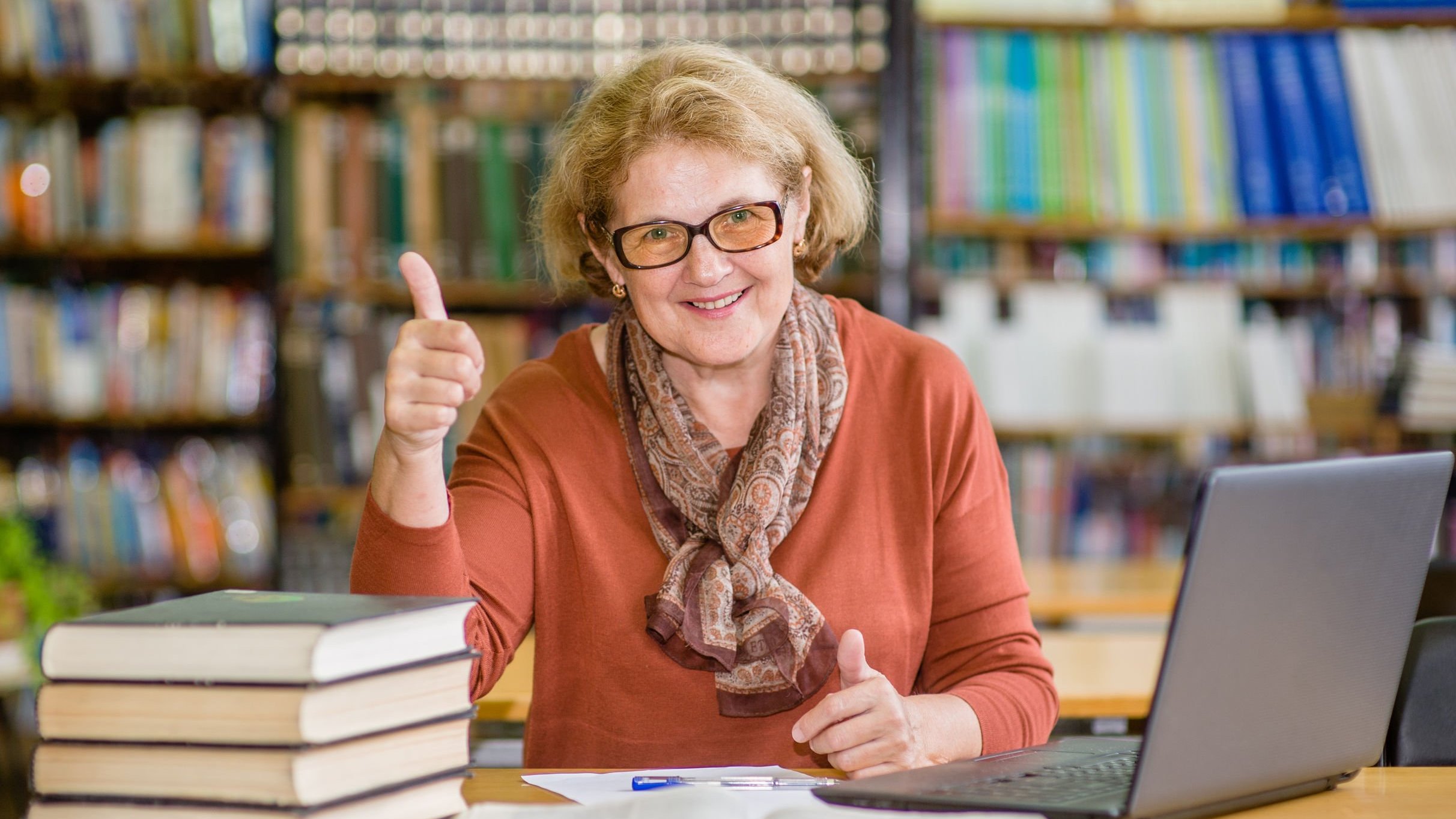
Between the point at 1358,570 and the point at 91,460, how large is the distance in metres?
3.27

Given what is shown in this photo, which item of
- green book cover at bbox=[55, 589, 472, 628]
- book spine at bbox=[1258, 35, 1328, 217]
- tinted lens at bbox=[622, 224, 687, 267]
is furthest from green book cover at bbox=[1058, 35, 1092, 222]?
green book cover at bbox=[55, 589, 472, 628]

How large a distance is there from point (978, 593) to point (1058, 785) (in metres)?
0.45

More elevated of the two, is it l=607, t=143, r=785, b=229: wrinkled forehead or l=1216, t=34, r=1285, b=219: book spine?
l=1216, t=34, r=1285, b=219: book spine

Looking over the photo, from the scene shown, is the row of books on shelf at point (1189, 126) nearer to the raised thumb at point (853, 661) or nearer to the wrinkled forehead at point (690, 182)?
the wrinkled forehead at point (690, 182)

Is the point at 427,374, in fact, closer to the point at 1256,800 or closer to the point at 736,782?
the point at 736,782

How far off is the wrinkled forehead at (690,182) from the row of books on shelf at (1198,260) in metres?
2.04

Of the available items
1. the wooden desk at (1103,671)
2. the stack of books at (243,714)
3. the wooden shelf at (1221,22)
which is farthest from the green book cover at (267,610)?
the wooden shelf at (1221,22)

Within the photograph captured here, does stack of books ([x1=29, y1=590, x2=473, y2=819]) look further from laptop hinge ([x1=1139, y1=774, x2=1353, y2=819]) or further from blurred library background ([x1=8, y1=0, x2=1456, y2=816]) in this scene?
blurred library background ([x1=8, y1=0, x2=1456, y2=816])

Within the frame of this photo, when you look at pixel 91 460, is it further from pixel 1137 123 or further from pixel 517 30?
pixel 1137 123

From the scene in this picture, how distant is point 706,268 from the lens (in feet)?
4.53

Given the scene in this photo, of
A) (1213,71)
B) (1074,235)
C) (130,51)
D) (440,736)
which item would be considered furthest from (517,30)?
(440,736)

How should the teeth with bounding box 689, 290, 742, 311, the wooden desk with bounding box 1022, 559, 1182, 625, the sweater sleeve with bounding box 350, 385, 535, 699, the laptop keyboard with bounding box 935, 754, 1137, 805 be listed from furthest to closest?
the wooden desk with bounding box 1022, 559, 1182, 625
the teeth with bounding box 689, 290, 742, 311
the sweater sleeve with bounding box 350, 385, 535, 699
the laptop keyboard with bounding box 935, 754, 1137, 805

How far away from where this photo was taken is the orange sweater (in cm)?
138

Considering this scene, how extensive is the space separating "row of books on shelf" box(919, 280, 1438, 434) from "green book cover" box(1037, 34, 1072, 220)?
200 mm
